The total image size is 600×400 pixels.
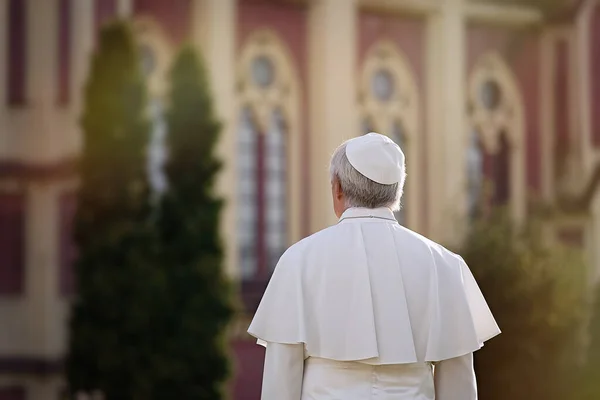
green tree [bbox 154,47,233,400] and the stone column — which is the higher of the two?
the stone column

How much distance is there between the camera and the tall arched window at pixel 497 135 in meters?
18.2

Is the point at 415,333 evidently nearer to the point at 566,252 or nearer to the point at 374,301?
the point at 374,301

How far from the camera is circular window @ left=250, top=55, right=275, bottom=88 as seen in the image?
16.2m

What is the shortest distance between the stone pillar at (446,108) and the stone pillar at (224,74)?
2.90m

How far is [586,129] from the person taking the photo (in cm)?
1847

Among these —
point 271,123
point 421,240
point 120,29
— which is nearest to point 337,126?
point 271,123

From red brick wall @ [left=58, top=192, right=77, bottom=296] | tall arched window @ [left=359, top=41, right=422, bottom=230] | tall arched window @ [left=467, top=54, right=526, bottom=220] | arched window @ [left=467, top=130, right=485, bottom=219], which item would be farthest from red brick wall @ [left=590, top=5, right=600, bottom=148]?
red brick wall @ [left=58, top=192, right=77, bottom=296]

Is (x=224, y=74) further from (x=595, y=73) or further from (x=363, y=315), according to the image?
(x=363, y=315)

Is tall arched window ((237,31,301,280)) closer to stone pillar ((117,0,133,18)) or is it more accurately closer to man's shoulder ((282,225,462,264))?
stone pillar ((117,0,133,18))

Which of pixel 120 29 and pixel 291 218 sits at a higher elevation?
pixel 120 29

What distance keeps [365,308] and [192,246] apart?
10686 mm

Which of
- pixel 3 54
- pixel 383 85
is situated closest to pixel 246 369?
pixel 383 85

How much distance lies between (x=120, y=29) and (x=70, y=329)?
278 cm

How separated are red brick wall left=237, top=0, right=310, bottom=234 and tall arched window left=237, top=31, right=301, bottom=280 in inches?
4.1
